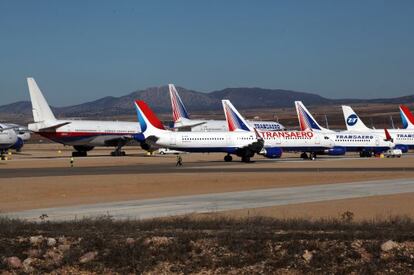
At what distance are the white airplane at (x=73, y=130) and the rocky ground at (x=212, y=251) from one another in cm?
6643

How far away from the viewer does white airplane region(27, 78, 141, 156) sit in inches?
3233

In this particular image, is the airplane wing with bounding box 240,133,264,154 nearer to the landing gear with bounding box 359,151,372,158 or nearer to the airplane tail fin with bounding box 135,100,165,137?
the airplane tail fin with bounding box 135,100,165,137

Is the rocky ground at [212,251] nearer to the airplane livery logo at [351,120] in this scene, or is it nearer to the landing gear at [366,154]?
the landing gear at [366,154]

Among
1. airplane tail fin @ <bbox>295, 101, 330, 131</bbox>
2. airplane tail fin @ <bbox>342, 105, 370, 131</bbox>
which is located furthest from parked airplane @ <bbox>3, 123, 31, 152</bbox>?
airplane tail fin @ <bbox>342, 105, 370, 131</bbox>

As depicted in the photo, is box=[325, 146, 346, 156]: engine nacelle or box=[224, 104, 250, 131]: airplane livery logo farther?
box=[224, 104, 250, 131]: airplane livery logo

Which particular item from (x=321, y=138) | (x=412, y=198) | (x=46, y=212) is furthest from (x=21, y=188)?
(x=321, y=138)

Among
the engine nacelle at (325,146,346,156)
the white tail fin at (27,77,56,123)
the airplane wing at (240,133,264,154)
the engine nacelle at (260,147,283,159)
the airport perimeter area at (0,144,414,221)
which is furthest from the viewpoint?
the engine nacelle at (325,146,346,156)

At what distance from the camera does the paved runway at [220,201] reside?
25516mm

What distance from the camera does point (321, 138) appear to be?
266ft

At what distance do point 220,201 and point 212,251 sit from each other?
16.1 m

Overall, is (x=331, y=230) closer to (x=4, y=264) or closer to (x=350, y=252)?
(x=350, y=252)

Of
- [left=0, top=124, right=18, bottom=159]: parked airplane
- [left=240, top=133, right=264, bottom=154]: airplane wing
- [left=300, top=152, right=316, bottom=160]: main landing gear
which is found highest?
[left=0, top=124, right=18, bottom=159]: parked airplane

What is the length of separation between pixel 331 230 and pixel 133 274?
5.48 m

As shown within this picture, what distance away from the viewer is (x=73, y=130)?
83000 millimetres
